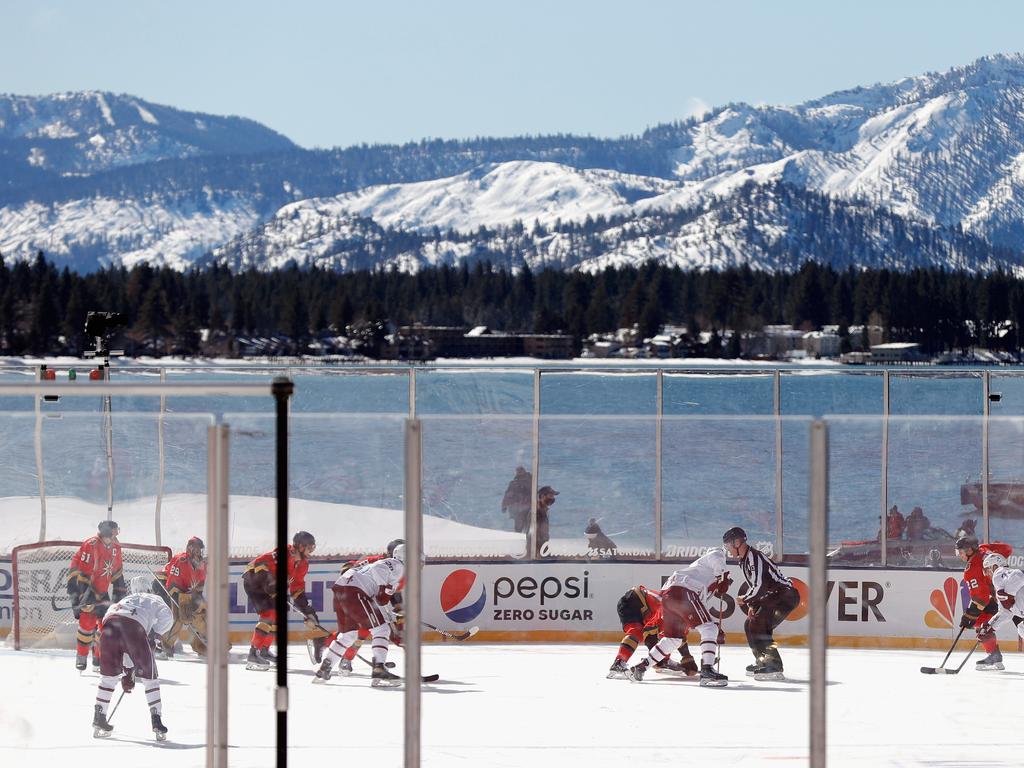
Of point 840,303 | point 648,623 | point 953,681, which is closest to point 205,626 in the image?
point 648,623

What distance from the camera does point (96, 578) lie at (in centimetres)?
652

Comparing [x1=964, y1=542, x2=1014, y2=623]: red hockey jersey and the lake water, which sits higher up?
the lake water

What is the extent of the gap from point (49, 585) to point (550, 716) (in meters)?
3.34

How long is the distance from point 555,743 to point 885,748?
1724 millimetres

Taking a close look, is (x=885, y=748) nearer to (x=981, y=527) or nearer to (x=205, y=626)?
A: (x=205, y=626)

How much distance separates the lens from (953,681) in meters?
9.49

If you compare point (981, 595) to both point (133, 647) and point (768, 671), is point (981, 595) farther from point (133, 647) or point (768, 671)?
point (133, 647)

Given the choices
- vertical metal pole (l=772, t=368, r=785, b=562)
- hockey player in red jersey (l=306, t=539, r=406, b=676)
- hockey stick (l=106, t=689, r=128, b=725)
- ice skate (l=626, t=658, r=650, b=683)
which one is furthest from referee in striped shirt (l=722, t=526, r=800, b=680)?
hockey stick (l=106, t=689, r=128, b=725)

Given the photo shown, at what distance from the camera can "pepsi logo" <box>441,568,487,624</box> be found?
1088cm

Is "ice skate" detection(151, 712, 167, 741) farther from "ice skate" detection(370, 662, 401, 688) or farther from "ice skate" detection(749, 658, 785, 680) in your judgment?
"ice skate" detection(749, 658, 785, 680)

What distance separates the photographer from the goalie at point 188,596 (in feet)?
20.4

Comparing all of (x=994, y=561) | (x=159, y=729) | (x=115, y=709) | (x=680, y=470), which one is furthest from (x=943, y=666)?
(x=115, y=709)

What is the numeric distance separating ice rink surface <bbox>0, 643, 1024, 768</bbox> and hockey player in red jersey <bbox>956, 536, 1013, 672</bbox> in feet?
0.65

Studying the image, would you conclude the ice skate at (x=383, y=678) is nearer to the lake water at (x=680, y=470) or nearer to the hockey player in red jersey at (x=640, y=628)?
the lake water at (x=680, y=470)
